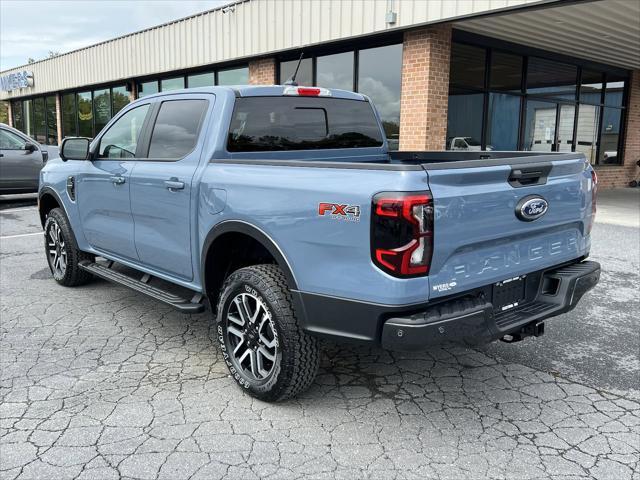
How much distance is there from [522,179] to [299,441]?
1.79m

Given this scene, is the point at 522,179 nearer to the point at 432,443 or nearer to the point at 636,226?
the point at 432,443

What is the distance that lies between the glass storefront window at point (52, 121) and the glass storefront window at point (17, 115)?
11.7ft

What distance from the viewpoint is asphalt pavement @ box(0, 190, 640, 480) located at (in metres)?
2.68

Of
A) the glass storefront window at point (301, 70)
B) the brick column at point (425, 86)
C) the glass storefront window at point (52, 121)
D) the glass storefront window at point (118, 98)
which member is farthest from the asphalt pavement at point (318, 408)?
the glass storefront window at point (52, 121)

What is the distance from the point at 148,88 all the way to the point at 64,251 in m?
13.9

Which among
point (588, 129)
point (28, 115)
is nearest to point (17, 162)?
point (588, 129)

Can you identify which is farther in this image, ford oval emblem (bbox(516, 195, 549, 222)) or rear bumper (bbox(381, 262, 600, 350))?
ford oval emblem (bbox(516, 195, 549, 222))

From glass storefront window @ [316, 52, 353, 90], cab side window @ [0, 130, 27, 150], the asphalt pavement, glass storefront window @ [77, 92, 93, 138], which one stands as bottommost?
the asphalt pavement

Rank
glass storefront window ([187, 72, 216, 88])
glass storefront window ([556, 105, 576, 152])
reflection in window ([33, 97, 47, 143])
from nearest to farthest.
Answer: glass storefront window ([556, 105, 576, 152]), glass storefront window ([187, 72, 216, 88]), reflection in window ([33, 97, 47, 143])

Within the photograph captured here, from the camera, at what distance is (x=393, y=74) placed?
35.7 ft

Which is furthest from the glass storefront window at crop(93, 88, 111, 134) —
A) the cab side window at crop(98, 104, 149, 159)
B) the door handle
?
the door handle

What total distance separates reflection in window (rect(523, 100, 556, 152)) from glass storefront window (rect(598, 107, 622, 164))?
2812 mm

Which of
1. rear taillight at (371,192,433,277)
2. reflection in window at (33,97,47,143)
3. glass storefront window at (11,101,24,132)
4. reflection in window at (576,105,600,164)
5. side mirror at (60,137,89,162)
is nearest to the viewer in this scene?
rear taillight at (371,192,433,277)

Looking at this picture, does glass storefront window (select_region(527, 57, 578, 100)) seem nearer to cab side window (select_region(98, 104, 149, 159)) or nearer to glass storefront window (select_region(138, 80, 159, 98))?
cab side window (select_region(98, 104, 149, 159))
